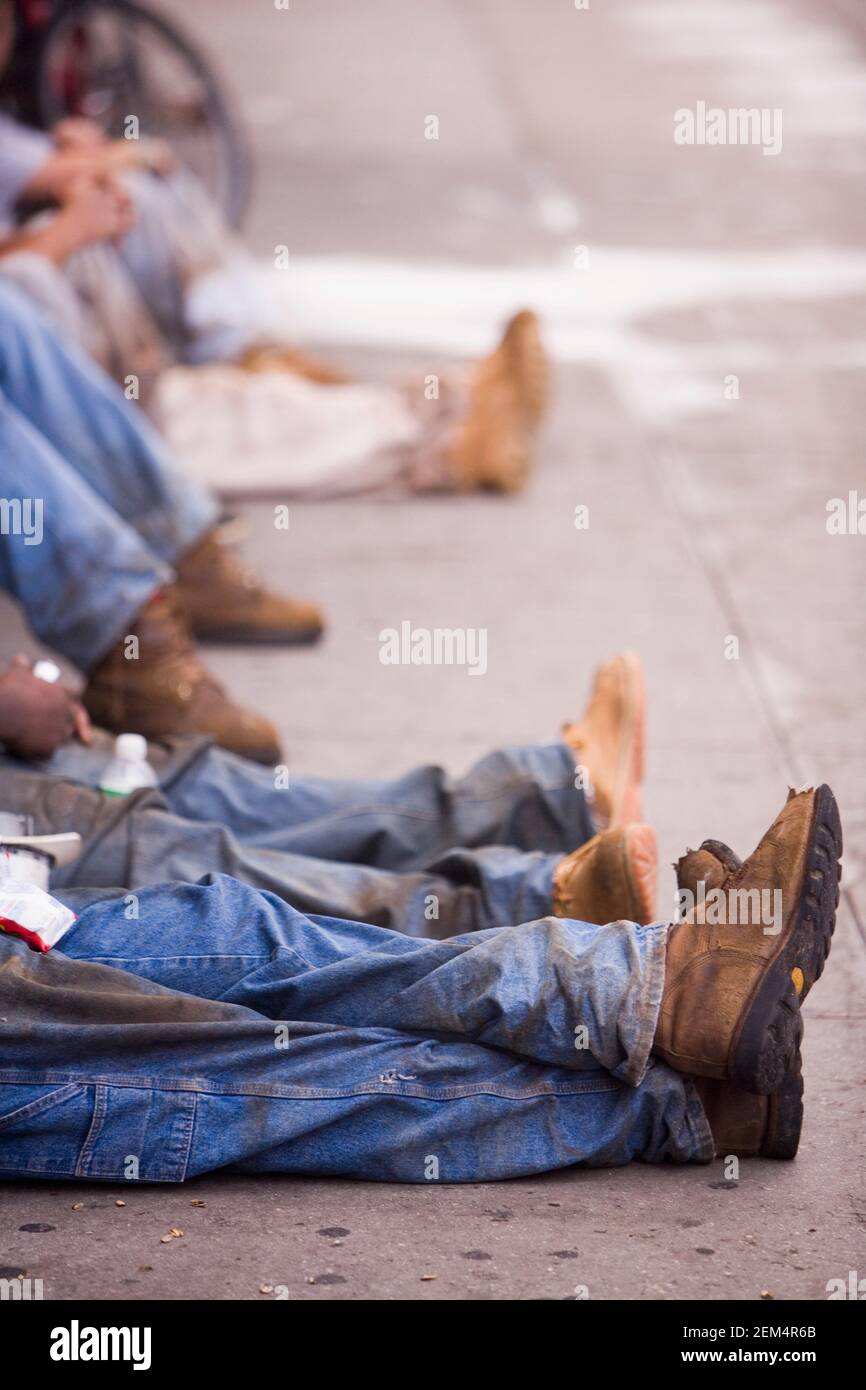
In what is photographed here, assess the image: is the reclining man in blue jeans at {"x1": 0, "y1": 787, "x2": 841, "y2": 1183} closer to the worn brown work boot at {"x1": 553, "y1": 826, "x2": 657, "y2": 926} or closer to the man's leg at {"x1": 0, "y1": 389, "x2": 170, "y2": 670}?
the worn brown work boot at {"x1": 553, "y1": 826, "x2": 657, "y2": 926}

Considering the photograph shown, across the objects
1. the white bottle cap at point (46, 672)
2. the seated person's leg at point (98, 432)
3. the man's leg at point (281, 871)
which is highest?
the seated person's leg at point (98, 432)

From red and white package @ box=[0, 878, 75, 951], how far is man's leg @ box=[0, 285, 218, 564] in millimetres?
1374

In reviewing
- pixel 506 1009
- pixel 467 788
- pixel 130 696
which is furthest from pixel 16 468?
pixel 506 1009

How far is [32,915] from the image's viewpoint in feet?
6.89

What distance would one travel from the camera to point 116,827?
7.87 ft

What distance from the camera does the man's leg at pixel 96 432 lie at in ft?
10.7

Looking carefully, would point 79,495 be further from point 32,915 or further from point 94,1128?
Answer: point 94,1128

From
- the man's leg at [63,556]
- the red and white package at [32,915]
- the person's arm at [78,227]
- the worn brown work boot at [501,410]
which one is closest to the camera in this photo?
the red and white package at [32,915]

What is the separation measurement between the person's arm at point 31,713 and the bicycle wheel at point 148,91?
3.66 m

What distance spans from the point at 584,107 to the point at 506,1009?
7617mm

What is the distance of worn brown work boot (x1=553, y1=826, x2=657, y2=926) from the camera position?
229 centimetres

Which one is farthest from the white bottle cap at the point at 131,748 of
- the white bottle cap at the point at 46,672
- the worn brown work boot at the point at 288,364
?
the worn brown work boot at the point at 288,364

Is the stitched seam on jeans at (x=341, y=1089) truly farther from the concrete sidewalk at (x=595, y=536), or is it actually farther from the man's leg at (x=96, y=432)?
the man's leg at (x=96, y=432)

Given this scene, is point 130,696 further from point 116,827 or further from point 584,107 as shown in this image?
point 584,107
